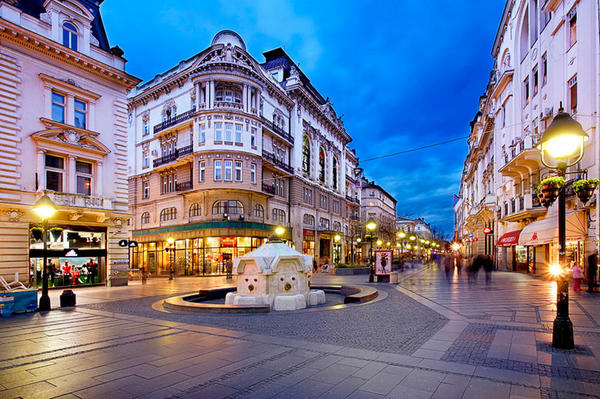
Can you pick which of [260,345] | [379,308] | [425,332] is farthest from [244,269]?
[425,332]

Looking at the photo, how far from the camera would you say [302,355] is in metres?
6.91

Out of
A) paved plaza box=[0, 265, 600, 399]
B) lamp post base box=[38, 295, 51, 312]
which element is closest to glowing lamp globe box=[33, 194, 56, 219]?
lamp post base box=[38, 295, 51, 312]

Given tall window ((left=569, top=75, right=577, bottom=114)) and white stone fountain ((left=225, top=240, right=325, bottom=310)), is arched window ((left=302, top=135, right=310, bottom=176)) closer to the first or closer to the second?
tall window ((left=569, top=75, right=577, bottom=114))

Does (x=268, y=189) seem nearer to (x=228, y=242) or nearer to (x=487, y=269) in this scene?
(x=228, y=242)

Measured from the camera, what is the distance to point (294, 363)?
643 cm

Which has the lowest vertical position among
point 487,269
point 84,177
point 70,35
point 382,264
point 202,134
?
point 487,269

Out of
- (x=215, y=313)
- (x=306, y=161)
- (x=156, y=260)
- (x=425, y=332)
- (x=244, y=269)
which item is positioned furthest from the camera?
(x=306, y=161)

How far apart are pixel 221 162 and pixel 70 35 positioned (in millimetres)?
15814

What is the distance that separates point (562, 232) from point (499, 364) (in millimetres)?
3159

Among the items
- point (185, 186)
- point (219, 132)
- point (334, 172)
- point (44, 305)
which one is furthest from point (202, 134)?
point (334, 172)

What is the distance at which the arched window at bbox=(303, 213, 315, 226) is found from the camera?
4675 cm

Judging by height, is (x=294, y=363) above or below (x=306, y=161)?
below

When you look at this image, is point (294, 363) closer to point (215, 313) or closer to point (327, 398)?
point (327, 398)

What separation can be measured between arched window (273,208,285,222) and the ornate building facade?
880 inches
